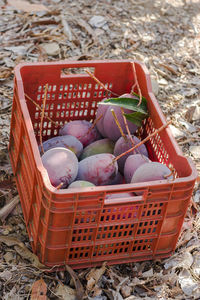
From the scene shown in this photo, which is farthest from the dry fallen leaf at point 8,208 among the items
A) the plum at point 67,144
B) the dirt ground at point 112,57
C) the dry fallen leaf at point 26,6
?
the dry fallen leaf at point 26,6

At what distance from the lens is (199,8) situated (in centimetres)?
351

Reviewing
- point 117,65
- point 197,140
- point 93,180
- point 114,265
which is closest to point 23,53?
point 117,65

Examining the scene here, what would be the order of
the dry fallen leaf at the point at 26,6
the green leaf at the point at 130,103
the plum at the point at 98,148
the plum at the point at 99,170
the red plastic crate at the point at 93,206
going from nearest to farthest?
1. the red plastic crate at the point at 93,206
2. the plum at the point at 99,170
3. the green leaf at the point at 130,103
4. the plum at the point at 98,148
5. the dry fallen leaf at the point at 26,6

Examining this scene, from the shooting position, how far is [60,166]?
169cm

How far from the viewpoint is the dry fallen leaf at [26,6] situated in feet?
10.1

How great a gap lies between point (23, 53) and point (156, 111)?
1.12 metres

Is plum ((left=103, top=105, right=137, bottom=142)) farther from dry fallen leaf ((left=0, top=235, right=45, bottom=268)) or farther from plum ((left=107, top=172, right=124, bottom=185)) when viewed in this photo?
dry fallen leaf ((left=0, top=235, right=45, bottom=268))

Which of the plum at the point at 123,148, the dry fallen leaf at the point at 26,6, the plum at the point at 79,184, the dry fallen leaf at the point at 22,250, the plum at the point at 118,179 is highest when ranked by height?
the plum at the point at 79,184

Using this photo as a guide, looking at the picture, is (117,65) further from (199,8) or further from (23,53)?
(199,8)

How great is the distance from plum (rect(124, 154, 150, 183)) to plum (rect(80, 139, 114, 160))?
0.16 m

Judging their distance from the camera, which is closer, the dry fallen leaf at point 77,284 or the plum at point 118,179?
the dry fallen leaf at point 77,284

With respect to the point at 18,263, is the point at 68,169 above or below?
above

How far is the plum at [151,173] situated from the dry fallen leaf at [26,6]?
5.63 feet

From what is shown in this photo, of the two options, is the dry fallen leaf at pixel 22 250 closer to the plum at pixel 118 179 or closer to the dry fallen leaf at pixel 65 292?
the dry fallen leaf at pixel 65 292
